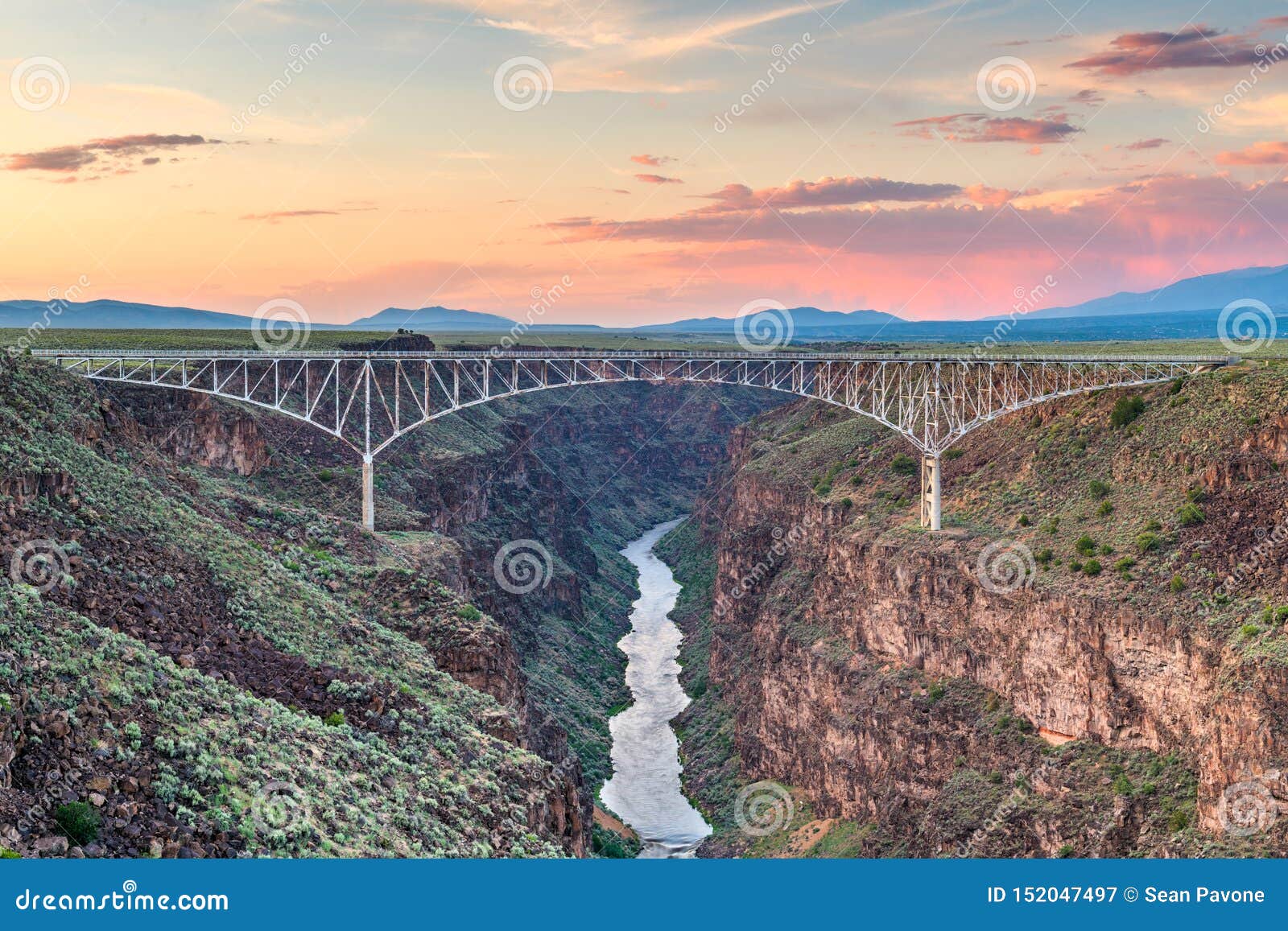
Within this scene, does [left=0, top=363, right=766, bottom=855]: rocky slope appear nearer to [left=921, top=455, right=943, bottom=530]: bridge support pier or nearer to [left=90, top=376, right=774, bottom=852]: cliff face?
[left=90, top=376, right=774, bottom=852]: cliff face

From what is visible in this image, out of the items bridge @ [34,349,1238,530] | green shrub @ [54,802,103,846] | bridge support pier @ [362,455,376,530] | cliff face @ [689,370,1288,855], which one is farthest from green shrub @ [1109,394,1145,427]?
green shrub @ [54,802,103,846]

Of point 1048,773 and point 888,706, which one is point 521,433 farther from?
point 1048,773

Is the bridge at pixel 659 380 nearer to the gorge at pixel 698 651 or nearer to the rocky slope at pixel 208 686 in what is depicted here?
the gorge at pixel 698 651

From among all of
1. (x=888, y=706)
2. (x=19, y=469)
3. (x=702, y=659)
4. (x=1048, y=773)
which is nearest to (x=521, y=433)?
(x=702, y=659)

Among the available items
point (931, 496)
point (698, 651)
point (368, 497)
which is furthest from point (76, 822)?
point (698, 651)

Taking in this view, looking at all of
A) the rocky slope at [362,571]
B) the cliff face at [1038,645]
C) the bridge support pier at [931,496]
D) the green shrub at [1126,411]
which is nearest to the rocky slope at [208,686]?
the rocky slope at [362,571]

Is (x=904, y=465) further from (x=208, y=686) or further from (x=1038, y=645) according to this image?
(x=208, y=686)
